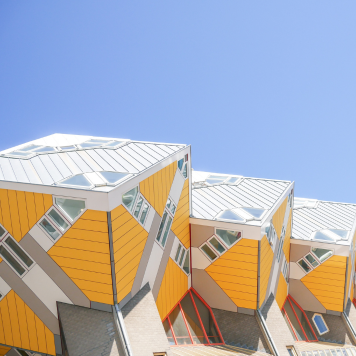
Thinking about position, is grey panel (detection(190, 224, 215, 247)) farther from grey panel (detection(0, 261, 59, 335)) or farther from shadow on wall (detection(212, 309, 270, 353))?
grey panel (detection(0, 261, 59, 335))

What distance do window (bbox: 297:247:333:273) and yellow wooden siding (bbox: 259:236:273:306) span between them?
11.7 ft

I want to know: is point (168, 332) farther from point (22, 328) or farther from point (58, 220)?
point (58, 220)

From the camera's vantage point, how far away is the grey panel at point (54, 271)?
411 inches

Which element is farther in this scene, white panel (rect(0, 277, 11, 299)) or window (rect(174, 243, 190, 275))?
window (rect(174, 243, 190, 275))

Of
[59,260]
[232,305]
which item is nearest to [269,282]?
[232,305]

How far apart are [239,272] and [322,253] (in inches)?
216

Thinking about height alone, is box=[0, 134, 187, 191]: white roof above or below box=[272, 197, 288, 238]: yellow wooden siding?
above

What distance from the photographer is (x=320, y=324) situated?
701 inches

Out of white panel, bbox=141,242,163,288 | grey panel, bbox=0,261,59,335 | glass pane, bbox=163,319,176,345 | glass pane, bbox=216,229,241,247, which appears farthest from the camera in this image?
glass pane, bbox=216,229,241,247

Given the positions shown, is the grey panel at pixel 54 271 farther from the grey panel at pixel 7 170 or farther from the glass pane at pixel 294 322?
the glass pane at pixel 294 322

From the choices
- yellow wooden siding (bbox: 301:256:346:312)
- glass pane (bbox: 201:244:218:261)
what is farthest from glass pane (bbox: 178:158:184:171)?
yellow wooden siding (bbox: 301:256:346:312)

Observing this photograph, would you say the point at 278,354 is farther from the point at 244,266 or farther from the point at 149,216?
the point at 149,216

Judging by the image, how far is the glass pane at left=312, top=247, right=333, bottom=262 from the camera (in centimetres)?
1683

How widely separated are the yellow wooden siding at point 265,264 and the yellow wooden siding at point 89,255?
568 centimetres
